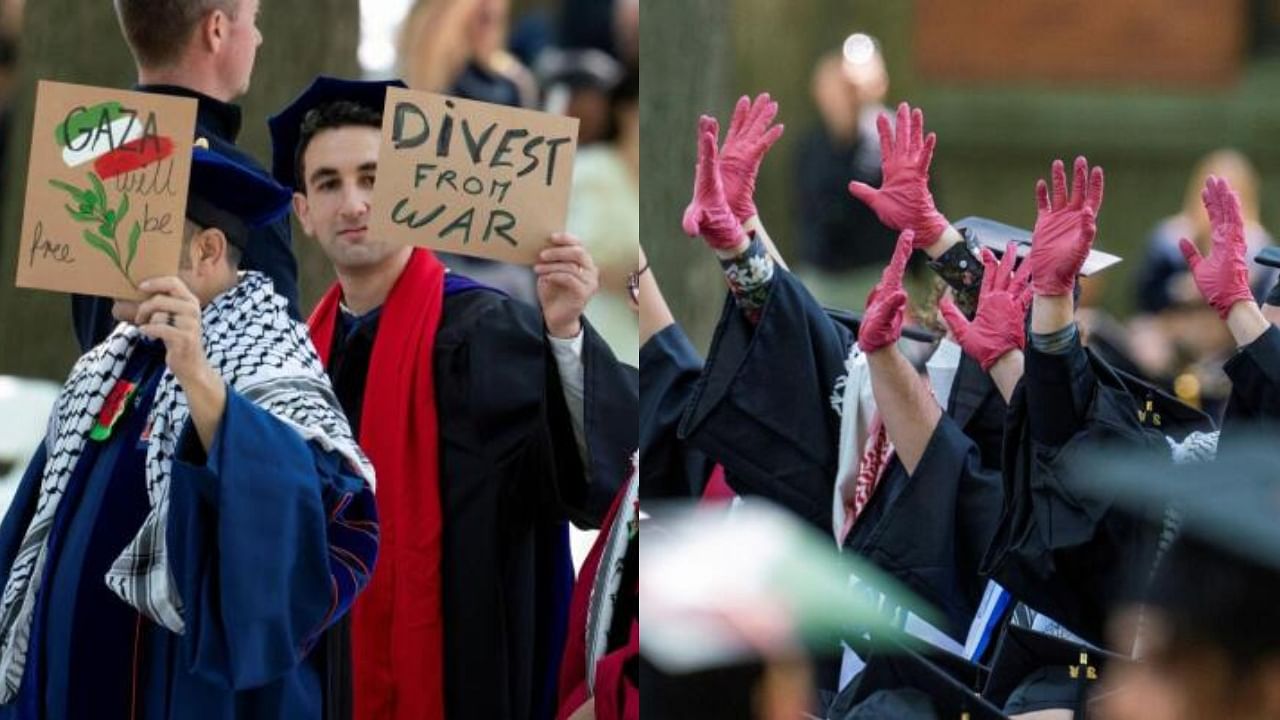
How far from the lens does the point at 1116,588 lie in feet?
17.0

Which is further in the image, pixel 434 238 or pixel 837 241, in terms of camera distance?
pixel 837 241

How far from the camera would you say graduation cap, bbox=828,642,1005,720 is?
4.66 metres

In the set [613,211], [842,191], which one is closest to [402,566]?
[613,211]

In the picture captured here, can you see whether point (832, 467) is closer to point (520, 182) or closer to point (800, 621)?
point (520, 182)

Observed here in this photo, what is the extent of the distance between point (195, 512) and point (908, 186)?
1.62 meters

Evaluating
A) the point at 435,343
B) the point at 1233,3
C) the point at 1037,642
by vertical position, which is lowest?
the point at 1037,642

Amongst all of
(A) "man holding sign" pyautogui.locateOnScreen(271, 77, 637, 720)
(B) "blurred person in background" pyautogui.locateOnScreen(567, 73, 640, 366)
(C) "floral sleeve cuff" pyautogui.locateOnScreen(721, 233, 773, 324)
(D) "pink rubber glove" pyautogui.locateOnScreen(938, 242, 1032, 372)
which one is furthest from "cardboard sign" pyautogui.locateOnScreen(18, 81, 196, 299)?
(B) "blurred person in background" pyautogui.locateOnScreen(567, 73, 640, 366)

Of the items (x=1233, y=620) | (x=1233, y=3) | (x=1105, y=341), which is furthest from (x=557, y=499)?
(x=1233, y=3)

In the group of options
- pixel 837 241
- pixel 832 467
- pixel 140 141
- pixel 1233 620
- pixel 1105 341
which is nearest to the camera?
pixel 1233 620

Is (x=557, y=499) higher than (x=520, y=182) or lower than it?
lower

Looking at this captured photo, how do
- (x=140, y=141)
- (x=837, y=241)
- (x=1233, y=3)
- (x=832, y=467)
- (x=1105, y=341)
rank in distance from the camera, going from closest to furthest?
(x=140, y=141) < (x=832, y=467) < (x=1105, y=341) < (x=837, y=241) < (x=1233, y=3)

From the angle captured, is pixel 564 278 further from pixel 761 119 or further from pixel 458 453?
pixel 761 119

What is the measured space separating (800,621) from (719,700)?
0.56 ft

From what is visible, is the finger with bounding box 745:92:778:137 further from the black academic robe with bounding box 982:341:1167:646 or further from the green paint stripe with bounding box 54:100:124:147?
the green paint stripe with bounding box 54:100:124:147
